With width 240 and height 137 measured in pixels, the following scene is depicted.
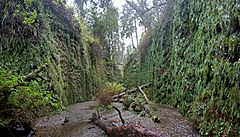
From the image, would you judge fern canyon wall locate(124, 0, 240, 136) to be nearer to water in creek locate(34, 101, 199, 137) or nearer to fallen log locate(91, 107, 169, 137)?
water in creek locate(34, 101, 199, 137)

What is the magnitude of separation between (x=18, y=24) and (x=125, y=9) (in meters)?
23.0

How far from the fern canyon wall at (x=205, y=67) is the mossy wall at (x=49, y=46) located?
455cm

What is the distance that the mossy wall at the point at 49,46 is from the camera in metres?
8.76

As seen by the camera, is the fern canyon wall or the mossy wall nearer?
the fern canyon wall

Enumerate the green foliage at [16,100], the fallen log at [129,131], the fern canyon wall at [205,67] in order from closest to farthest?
the green foliage at [16,100] < the fern canyon wall at [205,67] < the fallen log at [129,131]

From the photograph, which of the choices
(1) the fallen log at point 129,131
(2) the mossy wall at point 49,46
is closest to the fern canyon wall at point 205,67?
(1) the fallen log at point 129,131

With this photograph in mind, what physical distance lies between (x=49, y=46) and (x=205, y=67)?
8226mm

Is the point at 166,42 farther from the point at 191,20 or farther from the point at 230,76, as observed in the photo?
the point at 230,76

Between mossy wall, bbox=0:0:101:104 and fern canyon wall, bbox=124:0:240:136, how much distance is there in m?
4.55

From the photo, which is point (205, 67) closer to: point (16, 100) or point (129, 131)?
point (129, 131)

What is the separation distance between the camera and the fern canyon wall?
14.8ft

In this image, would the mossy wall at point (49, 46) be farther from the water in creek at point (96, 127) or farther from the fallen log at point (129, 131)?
the fallen log at point (129, 131)

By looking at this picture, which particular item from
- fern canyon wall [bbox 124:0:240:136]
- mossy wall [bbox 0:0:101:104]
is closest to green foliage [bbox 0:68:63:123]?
mossy wall [bbox 0:0:101:104]

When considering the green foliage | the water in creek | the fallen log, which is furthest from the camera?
the water in creek
